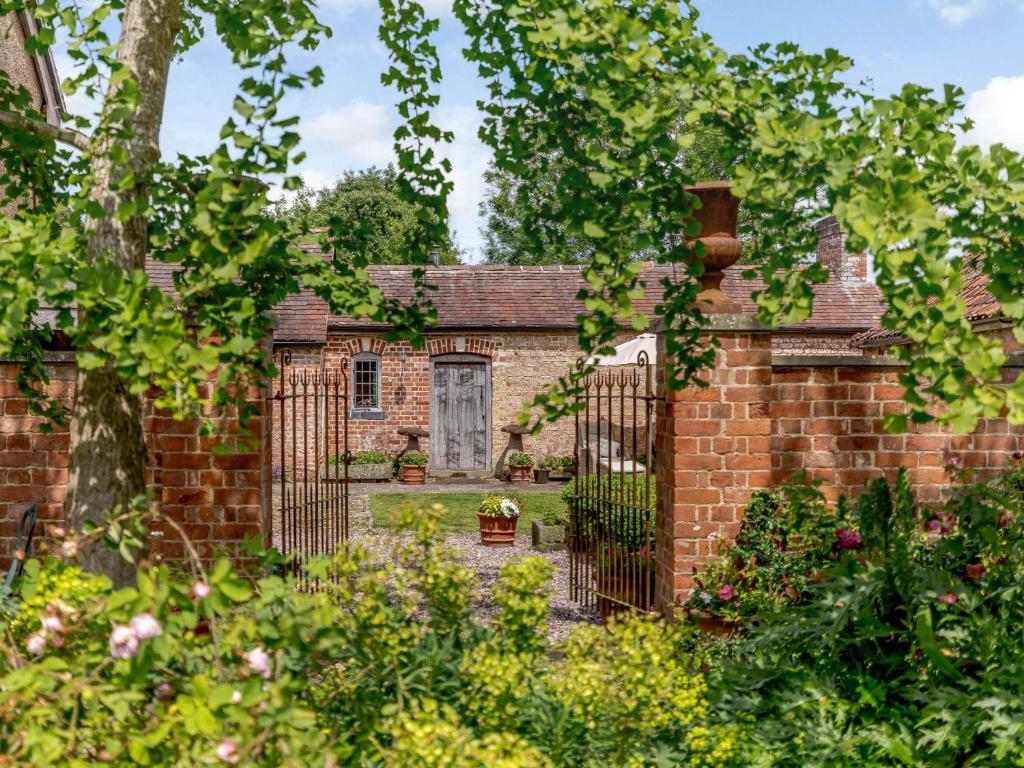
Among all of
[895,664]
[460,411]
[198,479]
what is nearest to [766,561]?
[895,664]

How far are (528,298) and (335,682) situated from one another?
16966 mm

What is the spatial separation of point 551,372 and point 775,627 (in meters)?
15.4

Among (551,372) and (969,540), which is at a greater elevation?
(551,372)

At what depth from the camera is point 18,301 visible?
2.39 m

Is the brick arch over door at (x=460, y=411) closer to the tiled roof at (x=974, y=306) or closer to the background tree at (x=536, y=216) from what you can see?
the background tree at (x=536, y=216)

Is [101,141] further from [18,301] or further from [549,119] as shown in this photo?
[549,119]

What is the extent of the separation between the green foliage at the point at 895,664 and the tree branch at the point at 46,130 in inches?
131

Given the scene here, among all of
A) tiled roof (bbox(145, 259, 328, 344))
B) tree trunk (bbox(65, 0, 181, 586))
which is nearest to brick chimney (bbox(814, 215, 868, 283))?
tiled roof (bbox(145, 259, 328, 344))

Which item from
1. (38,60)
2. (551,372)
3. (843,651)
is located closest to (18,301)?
(843,651)

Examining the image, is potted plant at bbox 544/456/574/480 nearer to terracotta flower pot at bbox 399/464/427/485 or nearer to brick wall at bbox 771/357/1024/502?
terracotta flower pot at bbox 399/464/427/485

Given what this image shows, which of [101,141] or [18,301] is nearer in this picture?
[18,301]

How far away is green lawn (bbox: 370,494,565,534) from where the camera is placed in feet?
41.7

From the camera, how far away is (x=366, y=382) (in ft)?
64.4

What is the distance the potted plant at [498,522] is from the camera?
11.0 m
